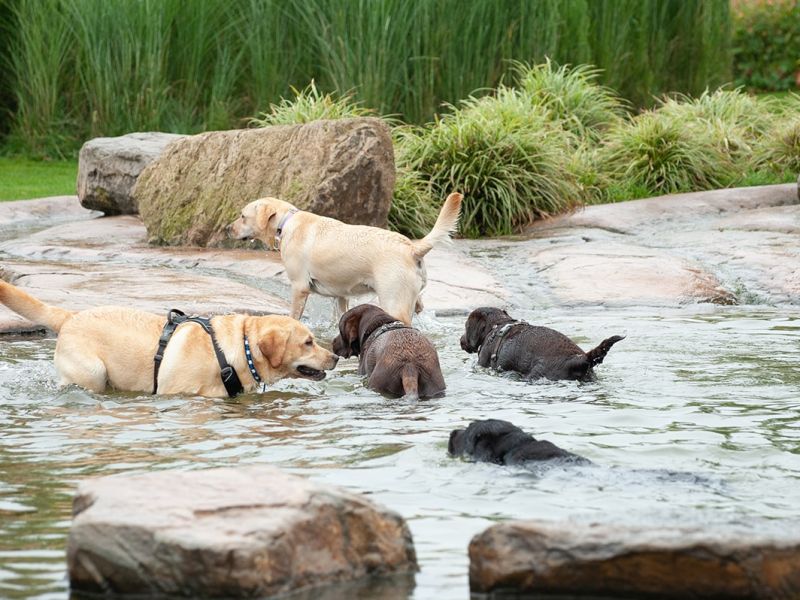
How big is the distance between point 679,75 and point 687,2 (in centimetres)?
134

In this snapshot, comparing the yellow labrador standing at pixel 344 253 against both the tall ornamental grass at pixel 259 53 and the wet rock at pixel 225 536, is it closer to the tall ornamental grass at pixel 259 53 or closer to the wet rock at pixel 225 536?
the wet rock at pixel 225 536

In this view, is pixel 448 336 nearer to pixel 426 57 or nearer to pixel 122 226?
pixel 122 226

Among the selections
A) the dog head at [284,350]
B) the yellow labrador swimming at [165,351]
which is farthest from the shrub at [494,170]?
the yellow labrador swimming at [165,351]

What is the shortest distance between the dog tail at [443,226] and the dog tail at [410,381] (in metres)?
1.95

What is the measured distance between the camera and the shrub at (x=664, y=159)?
16.2m

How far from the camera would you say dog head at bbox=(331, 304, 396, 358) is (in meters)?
8.06

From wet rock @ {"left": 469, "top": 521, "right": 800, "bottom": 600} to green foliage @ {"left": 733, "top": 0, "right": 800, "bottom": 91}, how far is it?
2537 cm

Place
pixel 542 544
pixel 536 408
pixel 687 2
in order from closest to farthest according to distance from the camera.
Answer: pixel 542 544
pixel 536 408
pixel 687 2

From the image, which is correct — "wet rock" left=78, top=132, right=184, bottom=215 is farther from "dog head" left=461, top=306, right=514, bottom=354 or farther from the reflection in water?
"dog head" left=461, top=306, right=514, bottom=354

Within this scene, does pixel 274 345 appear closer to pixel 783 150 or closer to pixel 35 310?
pixel 35 310

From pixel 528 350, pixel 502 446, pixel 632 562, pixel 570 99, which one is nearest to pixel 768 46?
pixel 570 99

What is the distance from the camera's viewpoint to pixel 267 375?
287 inches

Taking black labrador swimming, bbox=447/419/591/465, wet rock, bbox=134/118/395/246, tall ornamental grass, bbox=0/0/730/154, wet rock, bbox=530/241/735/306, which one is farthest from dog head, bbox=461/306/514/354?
tall ornamental grass, bbox=0/0/730/154

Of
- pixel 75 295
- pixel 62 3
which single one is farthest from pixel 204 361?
pixel 62 3
